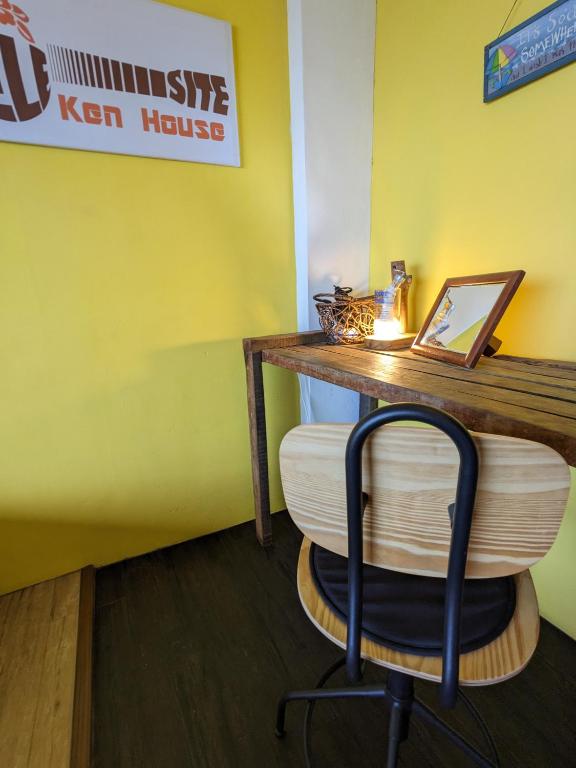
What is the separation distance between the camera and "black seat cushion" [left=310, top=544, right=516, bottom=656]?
1.88 feet

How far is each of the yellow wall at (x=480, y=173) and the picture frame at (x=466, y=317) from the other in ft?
0.37

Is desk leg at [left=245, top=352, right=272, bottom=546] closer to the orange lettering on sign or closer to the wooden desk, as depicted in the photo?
the wooden desk

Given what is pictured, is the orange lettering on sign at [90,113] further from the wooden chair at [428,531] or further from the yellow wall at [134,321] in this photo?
the wooden chair at [428,531]

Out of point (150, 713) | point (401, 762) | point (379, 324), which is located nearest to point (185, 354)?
point (379, 324)

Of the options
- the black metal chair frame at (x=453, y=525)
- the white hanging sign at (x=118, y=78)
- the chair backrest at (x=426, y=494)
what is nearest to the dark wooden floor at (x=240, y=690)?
the black metal chair frame at (x=453, y=525)

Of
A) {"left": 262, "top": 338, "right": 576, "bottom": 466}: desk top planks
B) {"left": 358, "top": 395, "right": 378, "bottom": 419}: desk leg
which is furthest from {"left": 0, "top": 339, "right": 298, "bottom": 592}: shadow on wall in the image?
{"left": 262, "top": 338, "right": 576, "bottom": 466}: desk top planks

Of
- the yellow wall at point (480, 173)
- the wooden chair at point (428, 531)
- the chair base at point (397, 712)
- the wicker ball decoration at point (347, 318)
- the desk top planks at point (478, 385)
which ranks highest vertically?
the yellow wall at point (480, 173)

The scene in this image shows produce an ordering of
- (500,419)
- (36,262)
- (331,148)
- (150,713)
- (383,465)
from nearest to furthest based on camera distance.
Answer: (383,465) → (500,419) → (150,713) → (36,262) → (331,148)

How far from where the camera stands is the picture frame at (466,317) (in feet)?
3.26

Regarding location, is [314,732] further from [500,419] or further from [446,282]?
[446,282]

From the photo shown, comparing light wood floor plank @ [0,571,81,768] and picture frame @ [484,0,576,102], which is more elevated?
picture frame @ [484,0,576,102]

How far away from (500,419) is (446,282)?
0.74m

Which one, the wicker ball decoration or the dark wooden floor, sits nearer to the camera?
the dark wooden floor

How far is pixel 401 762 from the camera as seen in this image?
34.4 inches
